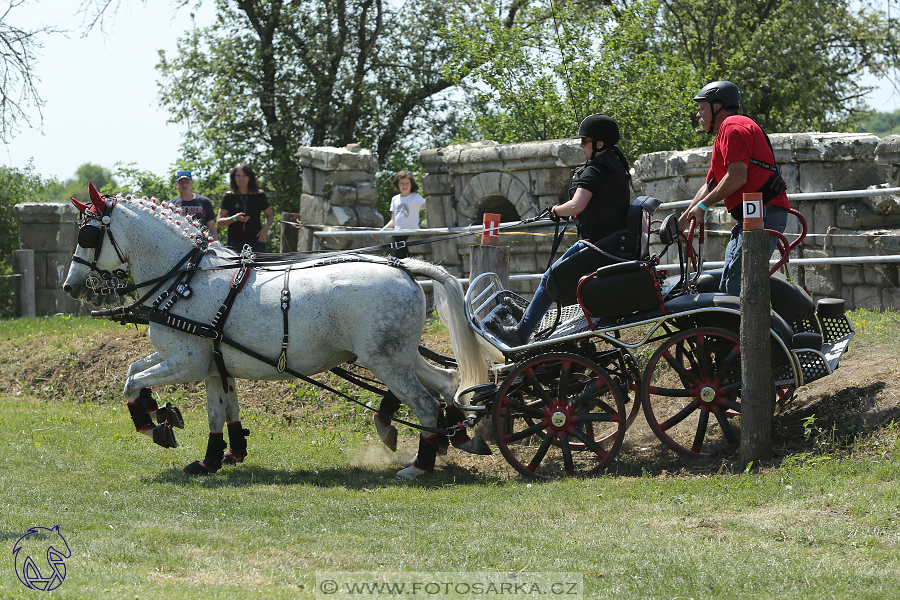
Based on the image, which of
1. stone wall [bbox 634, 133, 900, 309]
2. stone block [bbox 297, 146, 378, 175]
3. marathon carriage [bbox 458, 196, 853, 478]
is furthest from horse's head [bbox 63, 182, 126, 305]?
stone block [bbox 297, 146, 378, 175]

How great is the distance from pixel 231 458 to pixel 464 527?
2.98m

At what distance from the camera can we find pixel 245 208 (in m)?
10.6

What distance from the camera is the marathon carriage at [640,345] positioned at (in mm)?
6164

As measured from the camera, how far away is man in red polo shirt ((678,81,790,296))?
607 cm

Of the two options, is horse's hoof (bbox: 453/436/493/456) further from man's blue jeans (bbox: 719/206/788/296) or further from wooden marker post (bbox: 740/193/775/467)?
man's blue jeans (bbox: 719/206/788/296)

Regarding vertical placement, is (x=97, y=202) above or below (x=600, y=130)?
below

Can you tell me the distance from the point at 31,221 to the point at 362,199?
6091 millimetres

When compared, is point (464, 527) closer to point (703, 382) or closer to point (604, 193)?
point (703, 382)

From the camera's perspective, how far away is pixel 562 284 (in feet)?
21.0

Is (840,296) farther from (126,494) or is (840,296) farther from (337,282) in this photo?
(126,494)

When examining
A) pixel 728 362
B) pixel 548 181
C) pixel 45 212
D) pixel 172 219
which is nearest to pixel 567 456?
pixel 728 362

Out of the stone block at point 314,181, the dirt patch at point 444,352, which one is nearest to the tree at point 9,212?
the dirt patch at point 444,352

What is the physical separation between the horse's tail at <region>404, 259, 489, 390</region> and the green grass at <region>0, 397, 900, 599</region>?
760 millimetres

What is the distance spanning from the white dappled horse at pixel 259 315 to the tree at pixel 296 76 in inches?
590
